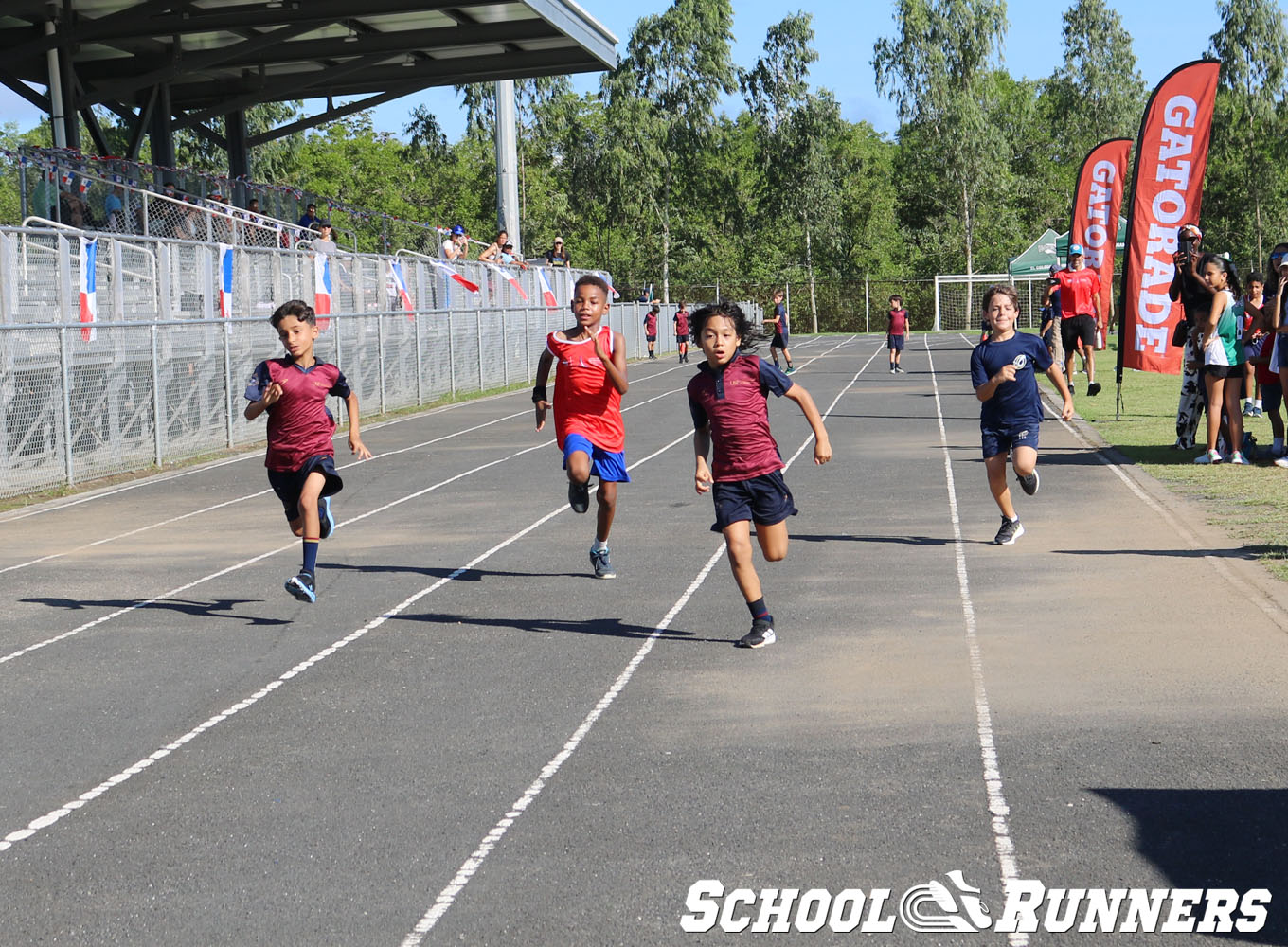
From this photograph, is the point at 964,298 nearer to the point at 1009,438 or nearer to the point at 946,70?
the point at 946,70

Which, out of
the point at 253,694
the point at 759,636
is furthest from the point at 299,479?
the point at 759,636

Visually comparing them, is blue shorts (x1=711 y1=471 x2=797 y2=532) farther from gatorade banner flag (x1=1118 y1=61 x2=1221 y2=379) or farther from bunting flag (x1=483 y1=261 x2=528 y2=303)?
bunting flag (x1=483 y1=261 x2=528 y2=303)

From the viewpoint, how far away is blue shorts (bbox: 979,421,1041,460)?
34.8 feet

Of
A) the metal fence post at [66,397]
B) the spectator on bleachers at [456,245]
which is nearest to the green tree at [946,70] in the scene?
the spectator on bleachers at [456,245]

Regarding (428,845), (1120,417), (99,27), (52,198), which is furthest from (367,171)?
(428,845)

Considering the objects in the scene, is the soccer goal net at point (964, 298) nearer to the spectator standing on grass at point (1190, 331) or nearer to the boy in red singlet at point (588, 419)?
the spectator standing on grass at point (1190, 331)

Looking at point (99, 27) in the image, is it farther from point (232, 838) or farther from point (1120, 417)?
point (232, 838)

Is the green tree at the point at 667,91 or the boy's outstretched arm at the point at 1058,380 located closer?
the boy's outstretched arm at the point at 1058,380

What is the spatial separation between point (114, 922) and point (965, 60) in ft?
232

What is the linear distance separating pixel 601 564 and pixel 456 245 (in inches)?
880

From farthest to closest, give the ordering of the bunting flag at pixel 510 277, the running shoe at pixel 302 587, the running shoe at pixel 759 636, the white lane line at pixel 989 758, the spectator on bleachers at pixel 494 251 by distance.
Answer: the spectator on bleachers at pixel 494 251
the bunting flag at pixel 510 277
the running shoe at pixel 302 587
the running shoe at pixel 759 636
the white lane line at pixel 989 758

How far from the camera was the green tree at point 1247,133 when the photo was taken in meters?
66.3

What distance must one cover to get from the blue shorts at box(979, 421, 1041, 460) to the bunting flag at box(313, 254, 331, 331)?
13946 mm

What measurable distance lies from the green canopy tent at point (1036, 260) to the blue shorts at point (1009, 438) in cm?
3487
